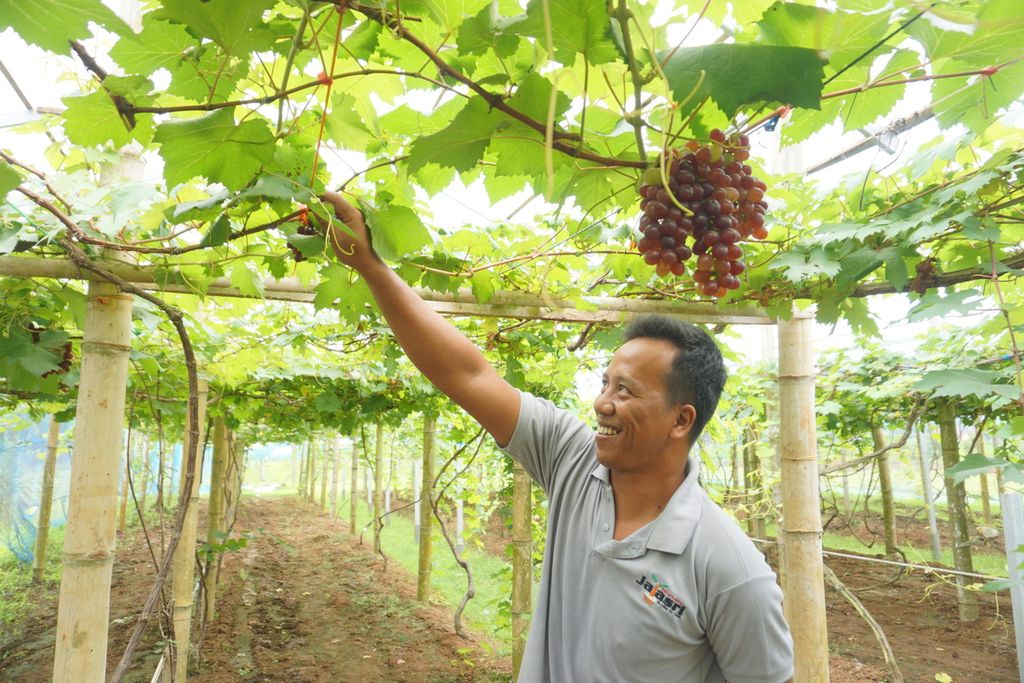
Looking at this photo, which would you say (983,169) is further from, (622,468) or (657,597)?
(657,597)

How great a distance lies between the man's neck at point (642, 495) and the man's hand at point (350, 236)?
892 millimetres

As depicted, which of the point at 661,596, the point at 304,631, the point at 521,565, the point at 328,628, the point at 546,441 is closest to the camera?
the point at 661,596

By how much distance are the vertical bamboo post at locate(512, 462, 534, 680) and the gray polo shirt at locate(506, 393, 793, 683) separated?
3127mm

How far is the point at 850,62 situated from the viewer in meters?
1.02

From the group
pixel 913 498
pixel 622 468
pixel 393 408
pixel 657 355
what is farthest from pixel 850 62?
pixel 913 498

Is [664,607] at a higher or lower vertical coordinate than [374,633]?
higher

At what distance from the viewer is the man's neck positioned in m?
1.68

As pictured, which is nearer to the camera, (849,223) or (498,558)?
(849,223)

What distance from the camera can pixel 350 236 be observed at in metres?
1.42

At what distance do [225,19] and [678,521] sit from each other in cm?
139

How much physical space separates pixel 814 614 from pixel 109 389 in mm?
3004

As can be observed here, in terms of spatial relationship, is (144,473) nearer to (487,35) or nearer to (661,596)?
(661,596)

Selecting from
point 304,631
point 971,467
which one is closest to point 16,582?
point 304,631

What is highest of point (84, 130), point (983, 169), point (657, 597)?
point (983, 169)
